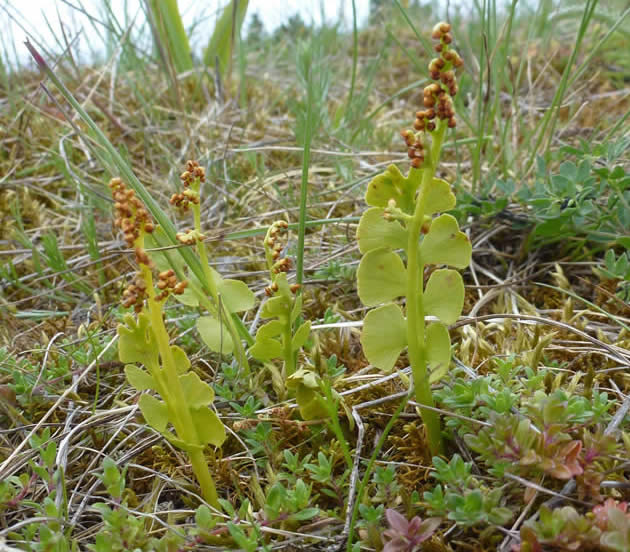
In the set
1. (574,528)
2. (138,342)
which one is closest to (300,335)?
(138,342)

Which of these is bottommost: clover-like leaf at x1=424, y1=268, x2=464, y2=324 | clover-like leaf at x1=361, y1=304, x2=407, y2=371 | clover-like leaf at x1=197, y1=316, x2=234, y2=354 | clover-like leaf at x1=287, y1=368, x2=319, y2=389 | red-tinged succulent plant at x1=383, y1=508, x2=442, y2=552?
red-tinged succulent plant at x1=383, y1=508, x2=442, y2=552

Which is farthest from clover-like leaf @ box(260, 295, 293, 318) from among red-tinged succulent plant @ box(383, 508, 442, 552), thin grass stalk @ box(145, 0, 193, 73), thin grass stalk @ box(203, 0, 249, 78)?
thin grass stalk @ box(203, 0, 249, 78)

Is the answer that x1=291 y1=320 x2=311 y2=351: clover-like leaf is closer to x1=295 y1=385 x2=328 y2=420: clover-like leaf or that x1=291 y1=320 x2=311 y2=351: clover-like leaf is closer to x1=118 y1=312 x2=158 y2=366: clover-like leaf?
x1=295 y1=385 x2=328 y2=420: clover-like leaf

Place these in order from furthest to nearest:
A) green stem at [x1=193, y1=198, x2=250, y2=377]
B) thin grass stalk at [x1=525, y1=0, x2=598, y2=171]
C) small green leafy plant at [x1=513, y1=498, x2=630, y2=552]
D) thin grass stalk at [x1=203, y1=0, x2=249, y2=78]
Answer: thin grass stalk at [x1=203, y1=0, x2=249, y2=78]
thin grass stalk at [x1=525, y1=0, x2=598, y2=171]
green stem at [x1=193, y1=198, x2=250, y2=377]
small green leafy plant at [x1=513, y1=498, x2=630, y2=552]

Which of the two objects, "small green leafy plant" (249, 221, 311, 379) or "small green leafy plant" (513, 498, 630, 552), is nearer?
"small green leafy plant" (513, 498, 630, 552)

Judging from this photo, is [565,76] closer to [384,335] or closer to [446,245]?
[446,245]

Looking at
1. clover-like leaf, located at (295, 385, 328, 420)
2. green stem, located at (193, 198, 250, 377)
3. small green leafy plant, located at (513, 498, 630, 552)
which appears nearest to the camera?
small green leafy plant, located at (513, 498, 630, 552)
